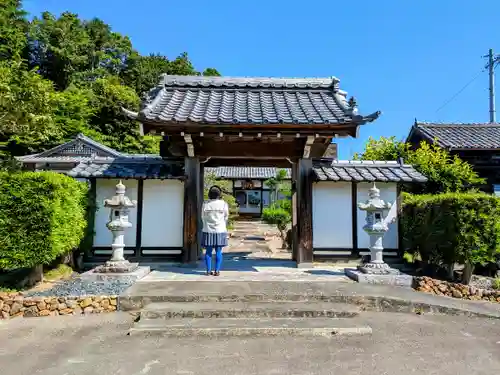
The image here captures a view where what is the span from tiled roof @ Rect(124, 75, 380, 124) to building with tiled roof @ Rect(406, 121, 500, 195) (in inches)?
316

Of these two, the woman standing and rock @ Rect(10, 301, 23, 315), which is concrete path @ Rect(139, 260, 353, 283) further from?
rock @ Rect(10, 301, 23, 315)

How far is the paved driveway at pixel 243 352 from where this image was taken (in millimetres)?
3166

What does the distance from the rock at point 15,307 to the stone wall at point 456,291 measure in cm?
618

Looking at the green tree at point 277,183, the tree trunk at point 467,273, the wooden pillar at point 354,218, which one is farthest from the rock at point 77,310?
the green tree at point 277,183

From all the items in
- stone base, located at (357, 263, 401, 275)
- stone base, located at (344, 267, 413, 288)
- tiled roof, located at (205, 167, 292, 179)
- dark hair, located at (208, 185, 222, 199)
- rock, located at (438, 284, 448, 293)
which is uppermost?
tiled roof, located at (205, 167, 292, 179)

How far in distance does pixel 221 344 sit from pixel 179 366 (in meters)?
0.63

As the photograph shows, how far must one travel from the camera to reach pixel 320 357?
340 cm

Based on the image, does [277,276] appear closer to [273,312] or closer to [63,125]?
[273,312]

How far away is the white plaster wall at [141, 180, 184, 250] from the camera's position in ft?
25.4

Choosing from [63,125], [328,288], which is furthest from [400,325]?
[63,125]

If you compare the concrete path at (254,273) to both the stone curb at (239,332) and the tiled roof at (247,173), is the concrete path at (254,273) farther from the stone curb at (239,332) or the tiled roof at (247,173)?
the tiled roof at (247,173)

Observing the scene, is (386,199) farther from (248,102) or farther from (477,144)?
(477,144)

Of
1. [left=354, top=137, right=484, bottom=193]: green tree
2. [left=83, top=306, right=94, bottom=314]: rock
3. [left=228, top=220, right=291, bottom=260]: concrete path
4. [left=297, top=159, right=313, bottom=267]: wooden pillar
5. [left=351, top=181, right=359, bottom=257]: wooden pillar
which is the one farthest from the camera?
[left=228, top=220, right=291, bottom=260]: concrete path

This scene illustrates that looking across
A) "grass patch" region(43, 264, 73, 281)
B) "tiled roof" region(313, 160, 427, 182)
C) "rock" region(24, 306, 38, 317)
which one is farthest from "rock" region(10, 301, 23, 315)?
"tiled roof" region(313, 160, 427, 182)
